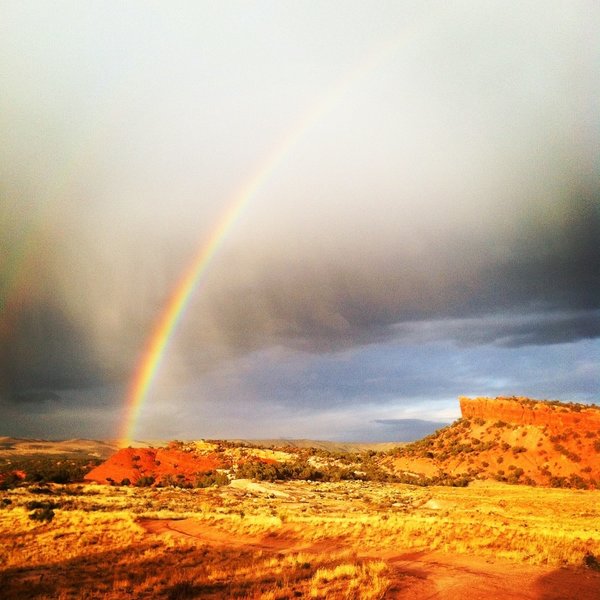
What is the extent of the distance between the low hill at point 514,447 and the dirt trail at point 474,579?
154ft

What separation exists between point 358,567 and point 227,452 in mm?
60535

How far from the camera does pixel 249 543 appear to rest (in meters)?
21.6

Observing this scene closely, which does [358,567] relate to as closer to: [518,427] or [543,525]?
[543,525]

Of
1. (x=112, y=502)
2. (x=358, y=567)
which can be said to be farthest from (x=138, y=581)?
(x=112, y=502)

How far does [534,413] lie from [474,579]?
6924 cm

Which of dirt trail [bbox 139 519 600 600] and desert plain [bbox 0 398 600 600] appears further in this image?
desert plain [bbox 0 398 600 600]

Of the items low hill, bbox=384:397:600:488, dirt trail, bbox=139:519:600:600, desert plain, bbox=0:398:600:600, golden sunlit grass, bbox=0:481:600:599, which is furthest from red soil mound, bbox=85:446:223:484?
dirt trail, bbox=139:519:600:600

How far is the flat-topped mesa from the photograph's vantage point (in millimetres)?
70938

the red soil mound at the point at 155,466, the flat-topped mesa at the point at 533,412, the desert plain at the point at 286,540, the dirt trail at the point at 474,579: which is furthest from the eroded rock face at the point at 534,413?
the dirt trail at the point at 474,579

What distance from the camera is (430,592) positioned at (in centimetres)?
1262

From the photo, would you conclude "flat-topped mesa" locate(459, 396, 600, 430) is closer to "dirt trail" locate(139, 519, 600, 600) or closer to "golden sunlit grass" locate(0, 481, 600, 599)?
"golden sunlit grass" locate(0, 481, 600, 599)

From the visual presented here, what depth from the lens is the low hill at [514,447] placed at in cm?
6269

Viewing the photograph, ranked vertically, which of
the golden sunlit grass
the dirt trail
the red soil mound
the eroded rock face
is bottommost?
the golden sunlit grass

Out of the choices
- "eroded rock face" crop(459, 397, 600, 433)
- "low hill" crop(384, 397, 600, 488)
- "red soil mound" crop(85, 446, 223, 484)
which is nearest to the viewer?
"red soil mound" crop(85, 446, 223, 484)
